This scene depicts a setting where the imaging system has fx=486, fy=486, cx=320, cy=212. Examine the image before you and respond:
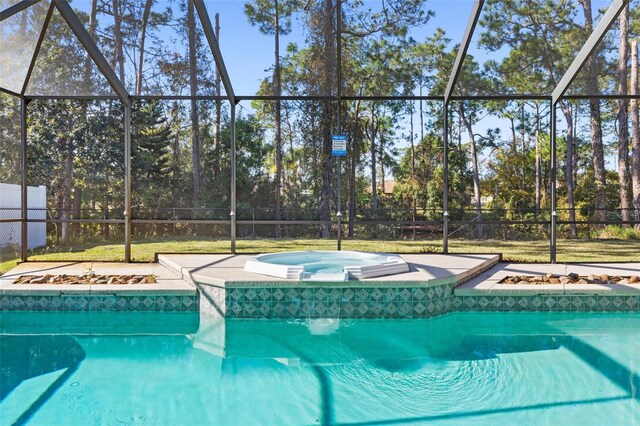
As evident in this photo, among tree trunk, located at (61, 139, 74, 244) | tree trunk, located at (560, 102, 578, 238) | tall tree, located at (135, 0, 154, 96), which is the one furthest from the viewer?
tree trunk, located at (560, 102, 578, 238)

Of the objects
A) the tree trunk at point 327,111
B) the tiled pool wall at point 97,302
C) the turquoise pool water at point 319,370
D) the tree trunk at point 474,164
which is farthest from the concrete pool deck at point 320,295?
the tree trunk at point 474,164

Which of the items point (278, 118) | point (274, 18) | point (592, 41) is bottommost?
point (592, 41)

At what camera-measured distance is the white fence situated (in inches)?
342

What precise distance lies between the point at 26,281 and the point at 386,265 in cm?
397

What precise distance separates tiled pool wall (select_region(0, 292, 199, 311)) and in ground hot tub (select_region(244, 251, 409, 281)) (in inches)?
31.8

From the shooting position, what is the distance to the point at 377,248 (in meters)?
10.2

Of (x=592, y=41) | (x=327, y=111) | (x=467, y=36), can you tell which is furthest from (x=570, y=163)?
(x=467, y=36)

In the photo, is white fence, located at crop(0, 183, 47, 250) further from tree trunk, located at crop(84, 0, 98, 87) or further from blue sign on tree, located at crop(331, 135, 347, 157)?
blue sign on tree, located at crop(331, 135, 347, 157)

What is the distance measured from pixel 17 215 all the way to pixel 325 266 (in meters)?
6.57

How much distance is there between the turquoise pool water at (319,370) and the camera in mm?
2869

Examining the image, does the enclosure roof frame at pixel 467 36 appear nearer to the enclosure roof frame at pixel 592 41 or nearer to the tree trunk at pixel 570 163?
the enclosure roof frame at pixel 592 41

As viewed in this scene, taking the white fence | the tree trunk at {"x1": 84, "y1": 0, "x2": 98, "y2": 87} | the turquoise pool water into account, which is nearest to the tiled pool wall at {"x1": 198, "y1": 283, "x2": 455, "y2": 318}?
the turquoise pool water

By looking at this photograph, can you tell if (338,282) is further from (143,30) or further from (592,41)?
(143,30)

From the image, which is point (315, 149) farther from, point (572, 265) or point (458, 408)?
point (458, 408)
